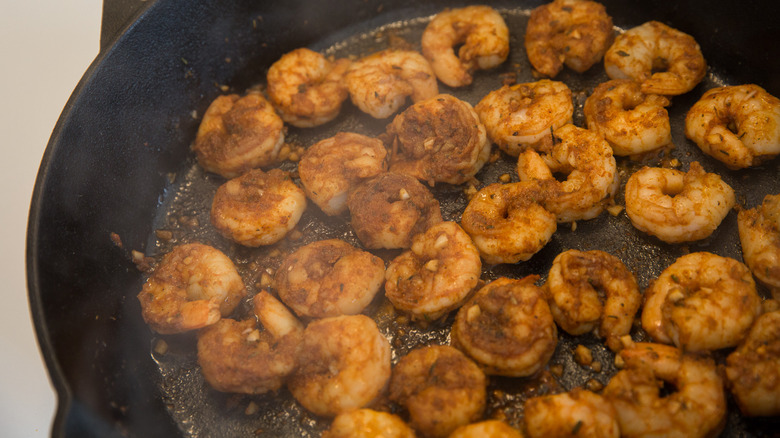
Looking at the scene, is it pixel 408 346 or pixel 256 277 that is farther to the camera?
pixel 256 277

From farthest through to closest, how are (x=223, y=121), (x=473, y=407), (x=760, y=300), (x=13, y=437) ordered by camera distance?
1. (x=223, y=121)
2. (x=13, y=437)
3. (x=760, y=300)
4. (x=473, y=407)

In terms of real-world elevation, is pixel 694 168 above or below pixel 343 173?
below

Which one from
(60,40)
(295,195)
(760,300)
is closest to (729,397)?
(760,300)

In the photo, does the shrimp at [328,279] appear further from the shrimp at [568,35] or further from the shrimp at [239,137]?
the shrimp at [568,35]

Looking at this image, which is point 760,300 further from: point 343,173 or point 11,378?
point 11,378

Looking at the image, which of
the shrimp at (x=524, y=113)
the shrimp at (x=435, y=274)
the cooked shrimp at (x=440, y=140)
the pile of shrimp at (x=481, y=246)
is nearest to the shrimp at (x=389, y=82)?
the pile of shrimp at (x=481, y=246)

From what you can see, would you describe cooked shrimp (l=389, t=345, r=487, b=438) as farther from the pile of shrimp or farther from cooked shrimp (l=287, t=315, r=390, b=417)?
cooked shrimp (l=287, t=315, r=390, b=417)
